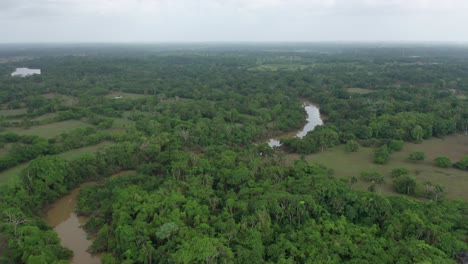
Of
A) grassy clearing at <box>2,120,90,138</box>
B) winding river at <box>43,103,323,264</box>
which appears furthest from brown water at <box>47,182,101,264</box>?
grassy clearing at <box>2,120,90,138</box>

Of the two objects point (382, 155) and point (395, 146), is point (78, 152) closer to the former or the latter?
point (382, 155)

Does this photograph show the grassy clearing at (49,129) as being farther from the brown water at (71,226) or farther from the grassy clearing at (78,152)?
the brown water at (71,226)

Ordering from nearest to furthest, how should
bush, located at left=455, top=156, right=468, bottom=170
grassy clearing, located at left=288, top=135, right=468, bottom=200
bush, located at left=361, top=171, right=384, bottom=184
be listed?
bush, located at left=361, top=171, right=384, bottom=184
grassy clearing, located at left=288, top=135, right=468, bottom=200
bush, located at left=455, top=156, right=468, bottom=170

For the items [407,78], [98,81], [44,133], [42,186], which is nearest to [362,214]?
[42,186]

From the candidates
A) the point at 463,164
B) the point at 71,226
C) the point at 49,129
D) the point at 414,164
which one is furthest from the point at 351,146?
the point at 49,129

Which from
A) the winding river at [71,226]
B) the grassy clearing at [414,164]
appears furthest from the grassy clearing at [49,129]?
the grassy clearing at [414,164]

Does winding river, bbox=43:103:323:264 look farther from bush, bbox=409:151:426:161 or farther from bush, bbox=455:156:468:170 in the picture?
bush, bbox=455:156:468:170
